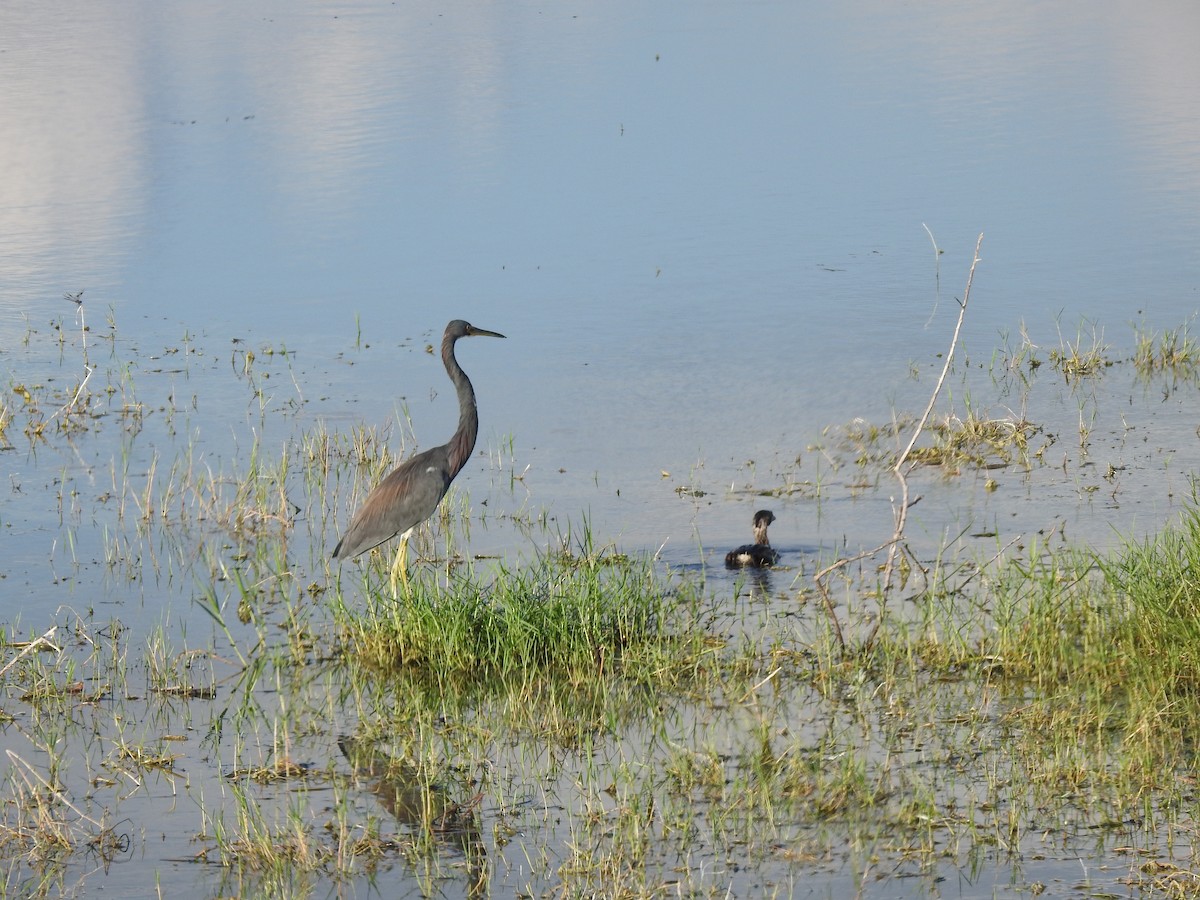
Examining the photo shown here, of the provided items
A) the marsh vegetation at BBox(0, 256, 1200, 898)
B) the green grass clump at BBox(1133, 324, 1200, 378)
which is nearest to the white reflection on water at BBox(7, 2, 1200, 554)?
the green grass clump at BBox(1133, 324, 1200, 378)

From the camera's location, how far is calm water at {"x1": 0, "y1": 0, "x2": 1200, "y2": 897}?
1154cm

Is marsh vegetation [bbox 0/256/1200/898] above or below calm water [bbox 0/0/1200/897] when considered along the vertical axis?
below

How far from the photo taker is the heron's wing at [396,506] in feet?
30.6

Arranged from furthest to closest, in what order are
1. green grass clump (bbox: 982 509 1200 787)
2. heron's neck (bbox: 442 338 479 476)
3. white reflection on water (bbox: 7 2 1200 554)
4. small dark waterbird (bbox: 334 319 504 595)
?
white reflection on water (bbox: 7 2 1200 554), heron's neck (bbox: 442 338 479 476), small dark waterbird (bbox: 334 319 504 595), green grass clump (bbox: 982 509 1200 787)

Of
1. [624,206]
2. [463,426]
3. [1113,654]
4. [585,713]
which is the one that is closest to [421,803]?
[585,713]

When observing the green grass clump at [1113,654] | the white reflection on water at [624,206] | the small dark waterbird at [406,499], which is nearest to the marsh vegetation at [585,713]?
the green grass clump at [1113,654]

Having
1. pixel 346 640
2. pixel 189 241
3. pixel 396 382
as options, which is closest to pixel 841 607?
pixel 346 640

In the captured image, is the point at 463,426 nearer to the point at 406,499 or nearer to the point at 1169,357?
the point at 406,499

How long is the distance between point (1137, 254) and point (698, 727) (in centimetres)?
1158

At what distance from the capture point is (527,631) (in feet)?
26.2

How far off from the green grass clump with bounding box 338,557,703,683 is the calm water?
162cm

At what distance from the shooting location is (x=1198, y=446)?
11.3m

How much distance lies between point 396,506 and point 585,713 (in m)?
2.22

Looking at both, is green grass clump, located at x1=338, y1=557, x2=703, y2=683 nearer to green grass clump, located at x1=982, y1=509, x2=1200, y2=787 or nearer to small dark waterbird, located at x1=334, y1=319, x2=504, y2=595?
small dark waterbird, located at x1=334, y1=319, x2=504, y2=595
